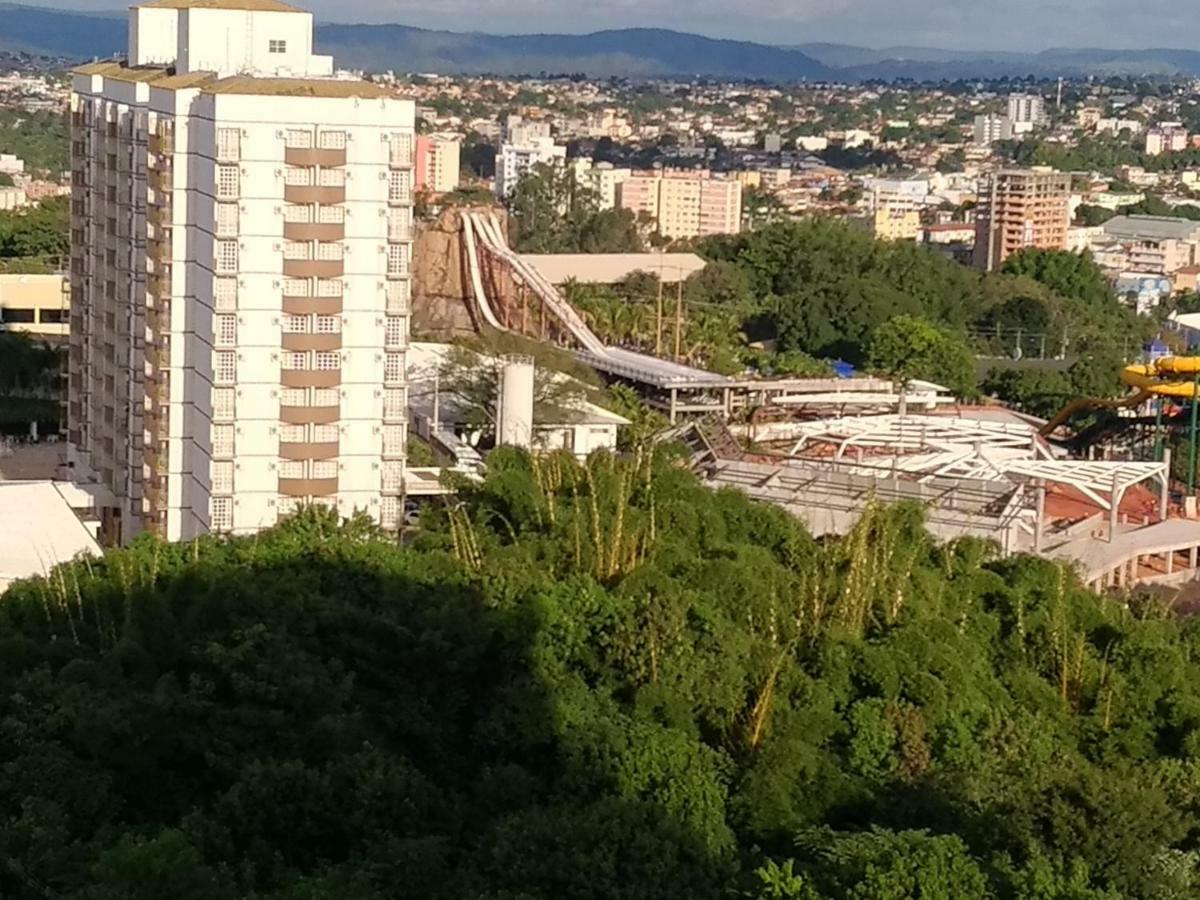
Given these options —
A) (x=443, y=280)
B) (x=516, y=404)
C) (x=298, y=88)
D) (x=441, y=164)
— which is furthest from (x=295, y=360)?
(x=441, y=164)

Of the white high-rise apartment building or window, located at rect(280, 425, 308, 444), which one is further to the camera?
window, located at rect(280, 425, 308, 444)

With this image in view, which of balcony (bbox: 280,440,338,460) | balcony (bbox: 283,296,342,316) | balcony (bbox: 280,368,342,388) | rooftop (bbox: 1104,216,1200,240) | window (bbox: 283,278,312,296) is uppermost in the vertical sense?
window (bbox: 283,278,312,296)

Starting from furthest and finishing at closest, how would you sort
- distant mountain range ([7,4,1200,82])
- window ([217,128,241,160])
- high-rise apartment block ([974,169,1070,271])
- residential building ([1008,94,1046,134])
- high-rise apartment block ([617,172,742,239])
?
1. distant mountain range ([7,4,1200,82])
2. residential building ([1008,94,1046,134])
3. high-rise apartment block ([617,172,742,239])
4. high-rise apartment block ([974,169,1070,271])
5. window ([217,128,241,160])

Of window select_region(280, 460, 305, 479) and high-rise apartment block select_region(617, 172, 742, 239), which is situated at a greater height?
window select_region(280, 460, 305, 479)

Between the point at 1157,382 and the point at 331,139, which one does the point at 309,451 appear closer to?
the point at 331,139

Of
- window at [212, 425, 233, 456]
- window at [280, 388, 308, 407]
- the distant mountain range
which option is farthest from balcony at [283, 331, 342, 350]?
the distant mountain range

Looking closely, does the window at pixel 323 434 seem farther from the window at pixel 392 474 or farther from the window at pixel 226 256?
the window at pixel 226 256

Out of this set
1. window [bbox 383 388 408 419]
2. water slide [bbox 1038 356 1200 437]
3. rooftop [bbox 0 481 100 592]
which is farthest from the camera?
water slide [bbox 1038 356 1200 437]

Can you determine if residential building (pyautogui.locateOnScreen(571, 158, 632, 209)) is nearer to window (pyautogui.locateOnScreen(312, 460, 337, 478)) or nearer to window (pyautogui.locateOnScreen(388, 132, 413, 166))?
window (pyautogui.locateOnScreen(388, 132, 413, 166))
